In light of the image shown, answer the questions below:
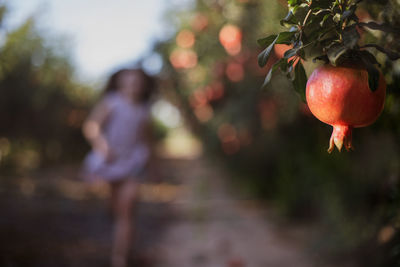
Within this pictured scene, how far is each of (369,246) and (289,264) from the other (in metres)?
0.93

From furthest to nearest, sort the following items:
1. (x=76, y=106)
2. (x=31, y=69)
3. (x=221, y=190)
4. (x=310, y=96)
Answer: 1. (x=76, y=106)
2. (x=221, y=190)
3. (x=31, y=69)
4. (x=310, y=96)

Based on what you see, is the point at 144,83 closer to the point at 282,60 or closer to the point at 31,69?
the point at 282,60

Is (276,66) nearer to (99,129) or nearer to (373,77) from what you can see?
(373,77)

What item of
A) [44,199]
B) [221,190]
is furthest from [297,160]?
[44,199]

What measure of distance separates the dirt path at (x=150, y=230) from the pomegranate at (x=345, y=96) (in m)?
1.76

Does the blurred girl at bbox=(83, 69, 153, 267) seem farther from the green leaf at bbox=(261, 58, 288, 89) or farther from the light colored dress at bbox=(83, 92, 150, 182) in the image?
the green leaf at bbox=(261, 58, 288, 89)

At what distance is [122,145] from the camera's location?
129 inches

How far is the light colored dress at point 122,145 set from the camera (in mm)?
3035

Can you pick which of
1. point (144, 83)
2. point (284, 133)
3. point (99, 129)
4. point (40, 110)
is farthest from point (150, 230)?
point (40, 110)

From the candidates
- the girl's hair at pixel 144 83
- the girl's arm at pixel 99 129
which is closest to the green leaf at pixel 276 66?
the girl's arm at pixel 99 129

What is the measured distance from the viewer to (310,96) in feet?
2.39

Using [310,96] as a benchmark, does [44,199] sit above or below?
below

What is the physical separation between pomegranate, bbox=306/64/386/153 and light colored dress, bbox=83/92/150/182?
254cm

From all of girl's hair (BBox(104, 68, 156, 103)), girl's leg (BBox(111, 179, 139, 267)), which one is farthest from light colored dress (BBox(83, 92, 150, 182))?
girl's hair (BBox(104, 68, 156, 103))
